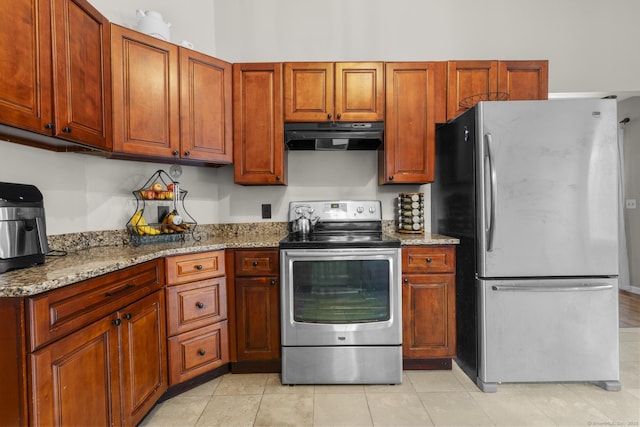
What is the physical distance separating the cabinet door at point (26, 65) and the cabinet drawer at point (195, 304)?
108 cm

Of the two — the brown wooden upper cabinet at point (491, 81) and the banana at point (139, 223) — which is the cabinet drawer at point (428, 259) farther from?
the banana at point (139, 223)

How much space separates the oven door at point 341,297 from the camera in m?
2.08

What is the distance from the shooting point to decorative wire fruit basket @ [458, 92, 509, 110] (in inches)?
96.6

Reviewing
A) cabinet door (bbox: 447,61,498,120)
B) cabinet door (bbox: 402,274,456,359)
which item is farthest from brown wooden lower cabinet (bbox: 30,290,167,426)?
cabinet door (bbox: 447,61,498,120)

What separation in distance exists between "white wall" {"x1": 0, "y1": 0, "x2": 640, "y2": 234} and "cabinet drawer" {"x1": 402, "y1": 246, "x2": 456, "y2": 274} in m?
0.66

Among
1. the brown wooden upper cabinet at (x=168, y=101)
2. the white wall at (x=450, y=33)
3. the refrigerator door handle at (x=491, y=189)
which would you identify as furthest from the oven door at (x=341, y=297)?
the white wall at (x=450, y=33)

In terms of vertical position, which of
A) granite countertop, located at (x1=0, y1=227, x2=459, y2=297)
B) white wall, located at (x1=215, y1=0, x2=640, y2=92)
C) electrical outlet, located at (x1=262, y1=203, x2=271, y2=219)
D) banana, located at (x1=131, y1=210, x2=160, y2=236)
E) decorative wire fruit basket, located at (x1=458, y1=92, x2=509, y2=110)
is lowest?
granite countertop, located at (x1=0, y1=227, x2=459, y2=297)

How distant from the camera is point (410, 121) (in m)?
Answer: 2.46

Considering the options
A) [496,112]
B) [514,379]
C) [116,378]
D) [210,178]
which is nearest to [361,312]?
[514,379]

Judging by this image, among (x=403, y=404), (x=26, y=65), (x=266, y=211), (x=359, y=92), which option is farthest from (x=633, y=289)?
(x=26, y=65)

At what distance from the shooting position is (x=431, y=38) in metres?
2.85

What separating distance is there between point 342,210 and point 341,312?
911mm

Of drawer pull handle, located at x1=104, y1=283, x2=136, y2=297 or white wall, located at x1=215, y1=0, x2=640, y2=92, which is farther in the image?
white wall, located at x1=215, y1=0, x2=640, y2=92

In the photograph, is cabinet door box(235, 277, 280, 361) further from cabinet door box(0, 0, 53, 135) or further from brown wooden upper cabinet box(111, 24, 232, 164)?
cabinet door box(0, 0, 53, 135)
